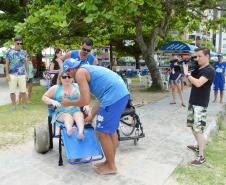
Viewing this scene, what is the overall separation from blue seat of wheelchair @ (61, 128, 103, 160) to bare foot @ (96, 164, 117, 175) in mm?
145

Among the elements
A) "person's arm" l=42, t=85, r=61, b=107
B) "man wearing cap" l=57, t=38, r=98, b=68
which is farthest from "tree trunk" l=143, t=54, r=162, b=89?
"person's arm" l=42, t=85, r=61, b=107

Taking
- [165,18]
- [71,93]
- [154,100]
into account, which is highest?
[165,18]

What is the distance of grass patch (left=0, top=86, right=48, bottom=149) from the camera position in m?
7.03

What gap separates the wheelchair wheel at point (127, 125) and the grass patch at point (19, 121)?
179 centimetres

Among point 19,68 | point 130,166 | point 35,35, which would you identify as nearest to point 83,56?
point 130,166

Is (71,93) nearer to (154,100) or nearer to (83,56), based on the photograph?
(83,56)

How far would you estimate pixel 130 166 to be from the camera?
5.45 m

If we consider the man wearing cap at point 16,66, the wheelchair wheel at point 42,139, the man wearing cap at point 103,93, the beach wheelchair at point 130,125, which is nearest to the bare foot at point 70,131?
the man wearing cap at point 103,93

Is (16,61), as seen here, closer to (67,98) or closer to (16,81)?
(16,81)

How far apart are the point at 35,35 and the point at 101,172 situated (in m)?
6.57

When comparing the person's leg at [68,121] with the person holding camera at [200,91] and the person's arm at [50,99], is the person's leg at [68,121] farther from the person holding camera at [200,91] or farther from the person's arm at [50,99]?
the person holding camera at [200,91]

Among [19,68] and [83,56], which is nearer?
[83,56]

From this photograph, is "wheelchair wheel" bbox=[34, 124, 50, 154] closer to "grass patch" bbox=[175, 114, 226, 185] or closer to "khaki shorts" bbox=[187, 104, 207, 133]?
"grass patch" bbox=[175, 114, 226, 185]

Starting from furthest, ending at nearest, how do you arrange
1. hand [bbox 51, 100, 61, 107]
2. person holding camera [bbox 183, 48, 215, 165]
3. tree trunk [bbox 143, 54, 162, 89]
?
tree trunk [bbox 143, 54, 162, 89]
person holding camera [bbox 183, 48, 215, 165]
hand [bbox 51, 100, 61, 107]
